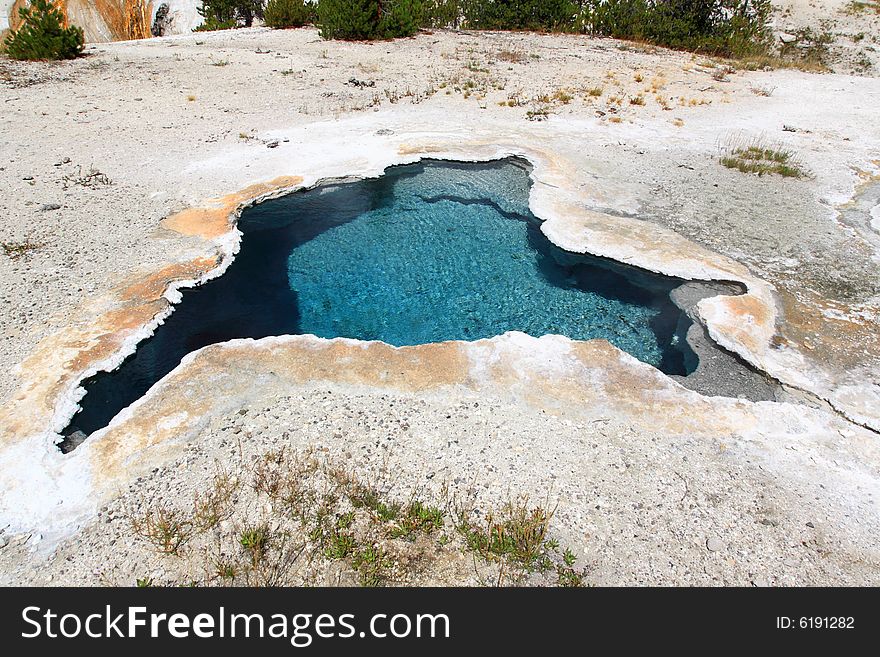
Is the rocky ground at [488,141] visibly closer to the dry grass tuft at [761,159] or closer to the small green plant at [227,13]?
the dry grass tuft at [761,159]

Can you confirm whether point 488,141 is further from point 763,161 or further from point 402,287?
point 763,161

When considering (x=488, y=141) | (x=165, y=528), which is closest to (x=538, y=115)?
(x=488, y=141)

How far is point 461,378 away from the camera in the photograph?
6.63 m

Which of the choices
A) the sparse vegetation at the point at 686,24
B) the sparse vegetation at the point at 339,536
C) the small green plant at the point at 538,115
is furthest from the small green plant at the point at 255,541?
the sparse vegetation at the point at 686,24

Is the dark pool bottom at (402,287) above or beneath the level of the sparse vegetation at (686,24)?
beneath

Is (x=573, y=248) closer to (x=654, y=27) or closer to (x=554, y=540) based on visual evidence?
(x=554, y=540)

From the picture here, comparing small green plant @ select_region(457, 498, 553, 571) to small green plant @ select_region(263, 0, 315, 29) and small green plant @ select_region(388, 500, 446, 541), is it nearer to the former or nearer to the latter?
small green plant @ select_region(388, 500, 446, 541)

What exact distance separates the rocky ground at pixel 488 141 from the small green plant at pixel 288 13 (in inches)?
164

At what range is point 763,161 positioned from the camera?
13.3 m

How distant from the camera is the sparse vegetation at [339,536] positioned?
15.0 ft

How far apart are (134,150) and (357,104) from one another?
6585 mm

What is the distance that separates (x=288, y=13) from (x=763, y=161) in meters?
23.5

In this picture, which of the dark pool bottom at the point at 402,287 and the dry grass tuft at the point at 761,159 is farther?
the dry grass tuft at the point at 761,159
